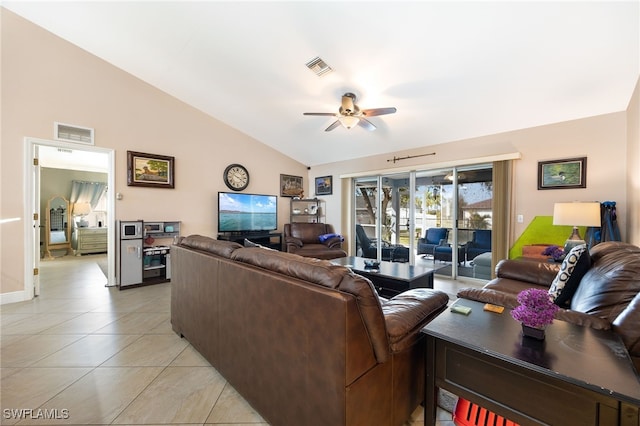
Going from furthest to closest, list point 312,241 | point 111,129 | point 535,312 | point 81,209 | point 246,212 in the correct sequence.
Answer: point 81,209 < point 312,241 < point 246,212 < point 111,129 < point 535,312

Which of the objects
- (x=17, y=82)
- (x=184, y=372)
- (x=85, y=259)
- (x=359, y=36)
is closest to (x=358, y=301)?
(x=184, y=372)

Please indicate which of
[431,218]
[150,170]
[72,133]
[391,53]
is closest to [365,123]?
[391,53]

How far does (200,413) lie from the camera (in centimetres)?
152

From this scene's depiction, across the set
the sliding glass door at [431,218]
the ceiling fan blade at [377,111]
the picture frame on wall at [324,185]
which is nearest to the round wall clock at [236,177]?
the picture frame on wall at [324,185]

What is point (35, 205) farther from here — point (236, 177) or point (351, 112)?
point (351, 112)

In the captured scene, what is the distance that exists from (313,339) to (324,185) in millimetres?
5470

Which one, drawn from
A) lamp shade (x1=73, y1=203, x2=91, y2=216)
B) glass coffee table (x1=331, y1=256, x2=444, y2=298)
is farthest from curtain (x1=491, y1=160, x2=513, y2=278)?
lamp shade (x1=73, y1=203, x2=91, y2=216)

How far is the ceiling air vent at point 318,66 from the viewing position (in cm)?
309

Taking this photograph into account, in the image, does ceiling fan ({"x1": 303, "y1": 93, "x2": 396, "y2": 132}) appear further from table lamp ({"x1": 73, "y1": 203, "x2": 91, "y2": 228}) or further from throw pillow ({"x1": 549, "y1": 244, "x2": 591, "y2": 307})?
table lamp ({"x1": 73, "y1": 203, "x2": 91, "y2": 228})

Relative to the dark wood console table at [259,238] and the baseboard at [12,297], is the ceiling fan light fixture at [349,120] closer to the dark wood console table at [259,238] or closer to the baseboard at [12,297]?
the dark wood console table at [259,238]

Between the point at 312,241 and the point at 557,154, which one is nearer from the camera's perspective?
the point at 557,154

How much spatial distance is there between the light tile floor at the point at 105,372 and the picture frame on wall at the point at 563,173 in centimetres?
354

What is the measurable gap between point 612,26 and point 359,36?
7.04 feet

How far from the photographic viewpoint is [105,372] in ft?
6.22
